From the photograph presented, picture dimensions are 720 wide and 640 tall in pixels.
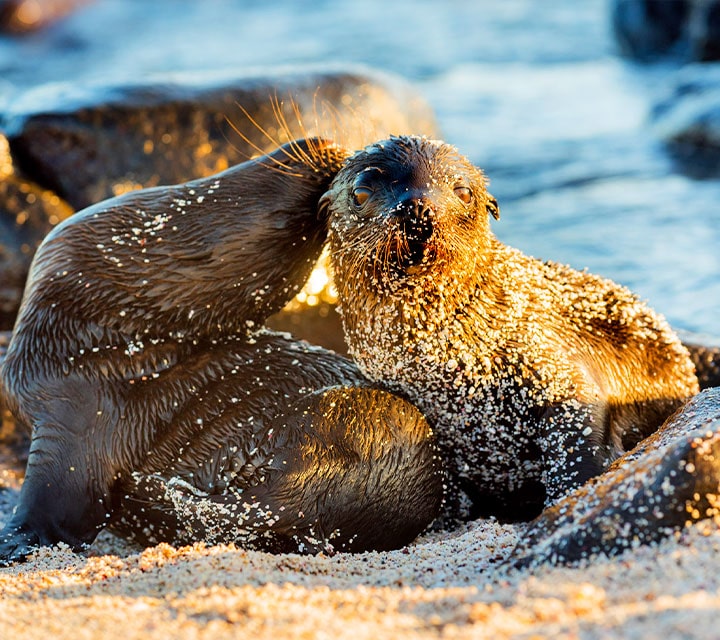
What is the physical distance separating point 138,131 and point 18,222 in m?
1.01

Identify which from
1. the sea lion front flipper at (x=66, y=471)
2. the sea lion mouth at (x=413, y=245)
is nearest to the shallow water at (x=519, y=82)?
the sea lion mouth at (x=413, y=245)

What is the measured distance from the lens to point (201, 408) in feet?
13.6

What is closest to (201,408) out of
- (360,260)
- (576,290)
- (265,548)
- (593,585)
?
(265,548)

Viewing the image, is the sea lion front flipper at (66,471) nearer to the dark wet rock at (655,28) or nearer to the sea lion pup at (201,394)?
the sea lion pup at (201,394)

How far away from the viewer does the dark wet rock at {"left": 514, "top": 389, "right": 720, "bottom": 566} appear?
9.48 feet

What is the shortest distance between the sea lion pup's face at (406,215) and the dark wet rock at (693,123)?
6.69 m

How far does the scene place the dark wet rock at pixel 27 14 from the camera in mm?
20391

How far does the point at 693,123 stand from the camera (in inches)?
435

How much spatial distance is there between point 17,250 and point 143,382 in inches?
129

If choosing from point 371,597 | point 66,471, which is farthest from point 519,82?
point 371,597

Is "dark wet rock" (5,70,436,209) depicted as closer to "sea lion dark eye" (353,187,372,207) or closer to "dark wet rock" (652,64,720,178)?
"sea lion dark eye" (353,187,372,207)

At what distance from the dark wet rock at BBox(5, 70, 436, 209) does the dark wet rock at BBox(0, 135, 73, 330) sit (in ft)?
0.33

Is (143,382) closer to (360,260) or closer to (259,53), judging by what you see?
(360,260)

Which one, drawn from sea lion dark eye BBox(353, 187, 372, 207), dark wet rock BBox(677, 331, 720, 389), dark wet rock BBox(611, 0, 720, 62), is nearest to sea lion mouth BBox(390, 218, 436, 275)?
sea lion dark eye BBox(353, 187, 372, 207)
